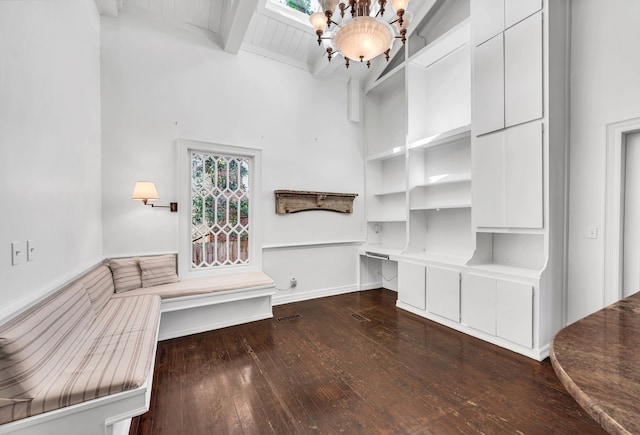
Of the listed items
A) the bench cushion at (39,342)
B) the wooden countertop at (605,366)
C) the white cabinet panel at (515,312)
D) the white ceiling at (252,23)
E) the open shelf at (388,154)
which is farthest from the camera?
the open shelf at (388,154)

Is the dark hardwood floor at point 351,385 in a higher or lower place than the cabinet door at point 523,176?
lower

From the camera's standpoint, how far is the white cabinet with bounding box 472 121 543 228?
2652mm

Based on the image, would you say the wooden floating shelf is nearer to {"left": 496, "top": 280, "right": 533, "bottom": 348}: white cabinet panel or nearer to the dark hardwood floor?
the dark hardwood floor

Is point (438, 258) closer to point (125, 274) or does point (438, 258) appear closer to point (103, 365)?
point (103, 365)

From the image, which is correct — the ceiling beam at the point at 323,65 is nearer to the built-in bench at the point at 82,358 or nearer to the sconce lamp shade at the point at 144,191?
the sconce lamp shade at the point at 144,191

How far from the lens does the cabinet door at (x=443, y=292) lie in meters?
3.23

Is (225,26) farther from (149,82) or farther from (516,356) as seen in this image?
(516,356)

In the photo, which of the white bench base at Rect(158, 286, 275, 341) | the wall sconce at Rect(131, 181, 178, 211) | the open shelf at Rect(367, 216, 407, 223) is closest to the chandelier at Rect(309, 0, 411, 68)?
the wall sconce at Rect(131, 181, 178, 211)

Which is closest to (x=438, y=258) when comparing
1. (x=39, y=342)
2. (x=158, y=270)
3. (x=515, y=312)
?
(x=515, y=312)

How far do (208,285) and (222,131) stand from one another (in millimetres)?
2049

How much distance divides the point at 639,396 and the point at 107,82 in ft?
14.7

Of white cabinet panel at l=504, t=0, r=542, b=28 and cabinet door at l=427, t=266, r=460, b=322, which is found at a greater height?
white cabinet panel at l=504, t=0, r=542, b=28

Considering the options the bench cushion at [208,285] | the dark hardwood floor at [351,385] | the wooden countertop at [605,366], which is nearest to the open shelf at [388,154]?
the dark hardwood floor at [351,385]

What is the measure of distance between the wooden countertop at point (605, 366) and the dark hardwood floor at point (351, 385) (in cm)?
127
